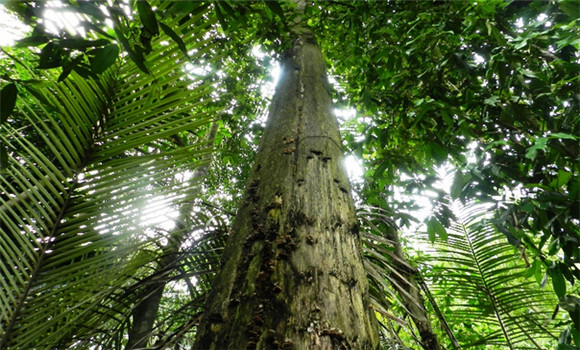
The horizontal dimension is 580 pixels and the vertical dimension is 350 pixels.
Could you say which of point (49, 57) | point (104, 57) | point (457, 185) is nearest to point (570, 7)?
point (457, 185)

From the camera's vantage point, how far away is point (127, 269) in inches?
57.7

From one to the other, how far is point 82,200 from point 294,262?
1.10 m

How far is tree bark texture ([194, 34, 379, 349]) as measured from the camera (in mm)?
705

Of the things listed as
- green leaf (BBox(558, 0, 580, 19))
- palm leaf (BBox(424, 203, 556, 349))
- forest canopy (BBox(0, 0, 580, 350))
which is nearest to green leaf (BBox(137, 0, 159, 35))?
forest canopy (BBox(0, 0, 580, 350))

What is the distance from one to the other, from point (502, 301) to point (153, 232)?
8.74 feet

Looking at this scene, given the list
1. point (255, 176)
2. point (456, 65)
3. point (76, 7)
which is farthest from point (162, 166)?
point (456, 65)

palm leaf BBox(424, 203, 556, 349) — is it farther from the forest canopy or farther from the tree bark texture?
the tree bark texture

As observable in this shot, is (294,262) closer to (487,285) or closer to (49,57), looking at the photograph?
(49,57)

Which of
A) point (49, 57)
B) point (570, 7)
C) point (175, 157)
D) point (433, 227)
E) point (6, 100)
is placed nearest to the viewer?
point (6, 100)

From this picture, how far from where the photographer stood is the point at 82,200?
1.40 m

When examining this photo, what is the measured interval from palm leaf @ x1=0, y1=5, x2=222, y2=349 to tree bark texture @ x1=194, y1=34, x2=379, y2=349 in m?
0.53

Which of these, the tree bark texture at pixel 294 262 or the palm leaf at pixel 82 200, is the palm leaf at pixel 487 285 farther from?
the palm leaf at pixel 82 200

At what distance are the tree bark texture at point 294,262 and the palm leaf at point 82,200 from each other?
53 centimetres

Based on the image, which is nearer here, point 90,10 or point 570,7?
point 90,10
